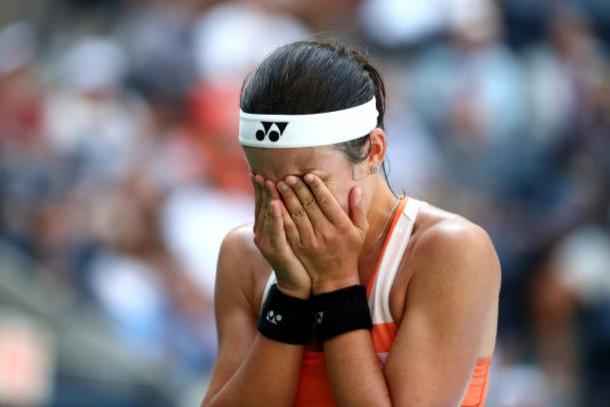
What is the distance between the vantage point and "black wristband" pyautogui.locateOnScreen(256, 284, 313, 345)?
297cm

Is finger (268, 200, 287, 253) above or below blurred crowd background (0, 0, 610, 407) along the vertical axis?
above

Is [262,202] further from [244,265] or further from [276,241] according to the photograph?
[244,265]

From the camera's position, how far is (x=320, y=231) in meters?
2.93

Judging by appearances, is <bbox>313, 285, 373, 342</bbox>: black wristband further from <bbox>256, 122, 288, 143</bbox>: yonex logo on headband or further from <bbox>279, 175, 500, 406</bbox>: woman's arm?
<bbox>256, 122, 288, 143</bbox>: yonex logo on headband

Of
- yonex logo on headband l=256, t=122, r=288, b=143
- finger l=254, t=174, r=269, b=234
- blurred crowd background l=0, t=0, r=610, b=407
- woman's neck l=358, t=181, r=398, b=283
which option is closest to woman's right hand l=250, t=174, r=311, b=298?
finger l=254, t=174, r=269, b=234

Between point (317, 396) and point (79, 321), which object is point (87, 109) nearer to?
point (79, 321)

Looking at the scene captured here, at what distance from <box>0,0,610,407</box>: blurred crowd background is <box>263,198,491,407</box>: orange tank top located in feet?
11.8

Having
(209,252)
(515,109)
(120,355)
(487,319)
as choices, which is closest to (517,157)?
(515,109)

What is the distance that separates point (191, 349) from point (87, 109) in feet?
8.75

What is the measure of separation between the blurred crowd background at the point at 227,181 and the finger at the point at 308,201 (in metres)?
3.92

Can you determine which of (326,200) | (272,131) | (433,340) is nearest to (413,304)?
(433,340)

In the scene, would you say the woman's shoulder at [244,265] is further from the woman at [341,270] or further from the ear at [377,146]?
the ear at [377,146]

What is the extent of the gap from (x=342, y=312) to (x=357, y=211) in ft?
0.83

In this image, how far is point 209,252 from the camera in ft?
24.8
